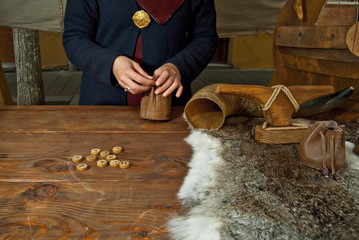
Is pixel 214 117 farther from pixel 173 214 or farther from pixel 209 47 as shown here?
pixel 173 214

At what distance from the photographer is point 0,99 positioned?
182 cm

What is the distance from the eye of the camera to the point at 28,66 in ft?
8.27

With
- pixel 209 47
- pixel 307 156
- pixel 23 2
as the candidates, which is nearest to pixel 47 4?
pixel 23 2

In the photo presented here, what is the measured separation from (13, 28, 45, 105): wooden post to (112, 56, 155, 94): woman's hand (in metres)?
1.67

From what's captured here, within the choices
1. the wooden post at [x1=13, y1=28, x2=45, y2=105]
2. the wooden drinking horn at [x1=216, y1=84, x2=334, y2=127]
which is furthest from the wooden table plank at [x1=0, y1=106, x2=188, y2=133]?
the wooden post at [x1=13, y1=28, x2=45, y2=105]

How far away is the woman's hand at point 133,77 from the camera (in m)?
1.09

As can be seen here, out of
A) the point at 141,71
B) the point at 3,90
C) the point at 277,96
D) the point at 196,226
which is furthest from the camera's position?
the point at 3,90

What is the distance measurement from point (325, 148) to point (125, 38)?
96 centimetres

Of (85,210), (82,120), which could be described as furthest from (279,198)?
(82,120)

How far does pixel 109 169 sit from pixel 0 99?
4.50ft

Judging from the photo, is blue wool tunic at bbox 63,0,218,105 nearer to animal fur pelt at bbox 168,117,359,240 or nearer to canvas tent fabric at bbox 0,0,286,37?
animal fur pelt at bbox 168,117,359,240

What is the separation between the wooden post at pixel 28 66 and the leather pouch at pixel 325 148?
2.32 m

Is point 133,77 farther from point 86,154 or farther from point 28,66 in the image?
point 28,66

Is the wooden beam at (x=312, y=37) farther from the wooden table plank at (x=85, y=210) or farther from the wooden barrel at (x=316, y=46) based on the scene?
the wooden table plank at (x=85, y=210)
